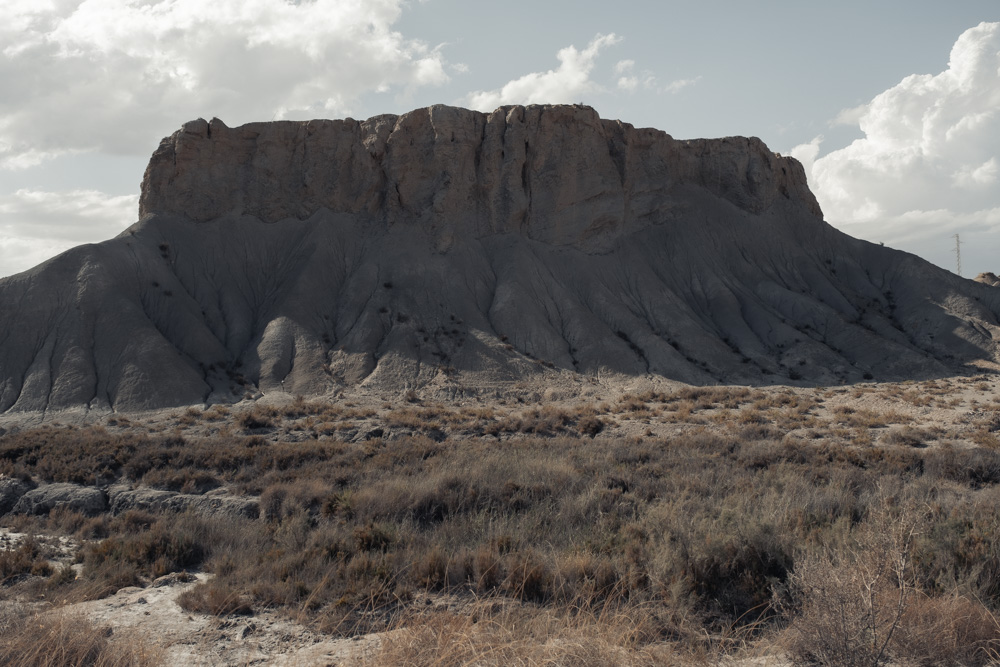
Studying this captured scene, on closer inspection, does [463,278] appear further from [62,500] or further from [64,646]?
[64,646]

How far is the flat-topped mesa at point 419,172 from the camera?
42594 millimetres

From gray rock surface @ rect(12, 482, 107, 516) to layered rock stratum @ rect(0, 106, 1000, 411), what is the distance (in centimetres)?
1622

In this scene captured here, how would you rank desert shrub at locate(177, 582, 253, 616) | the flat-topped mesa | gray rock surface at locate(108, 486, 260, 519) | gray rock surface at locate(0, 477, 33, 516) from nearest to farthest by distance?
desert shrub at locate(177, 582, 253, 616) < gray rock surface at locate(108, 486, 260, 519) < gray rock surface at locate(0, 477, 33, 516) < the flat-topped mesa

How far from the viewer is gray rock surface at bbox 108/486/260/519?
11438mm

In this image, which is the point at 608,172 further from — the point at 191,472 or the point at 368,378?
the point at 191,472

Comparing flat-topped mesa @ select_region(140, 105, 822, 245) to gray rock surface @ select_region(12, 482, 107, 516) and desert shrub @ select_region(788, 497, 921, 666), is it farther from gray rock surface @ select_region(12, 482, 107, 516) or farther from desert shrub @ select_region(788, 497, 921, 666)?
desert shrub @ select_region(788, 497, 921, 666)

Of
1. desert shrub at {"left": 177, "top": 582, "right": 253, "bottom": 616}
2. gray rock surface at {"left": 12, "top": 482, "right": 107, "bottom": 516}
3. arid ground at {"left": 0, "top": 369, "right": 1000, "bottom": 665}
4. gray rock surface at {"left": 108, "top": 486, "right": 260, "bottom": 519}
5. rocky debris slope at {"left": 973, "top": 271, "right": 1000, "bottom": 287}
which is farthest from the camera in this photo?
rocky debris slope at {"left": 973, "top": 271, "right": 1000, "bottom": 287}

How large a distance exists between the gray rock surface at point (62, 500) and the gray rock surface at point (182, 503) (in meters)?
0.26

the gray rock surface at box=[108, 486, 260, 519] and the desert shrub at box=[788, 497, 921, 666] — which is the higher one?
the desert shrub at box=[788, 497, 921, 666]

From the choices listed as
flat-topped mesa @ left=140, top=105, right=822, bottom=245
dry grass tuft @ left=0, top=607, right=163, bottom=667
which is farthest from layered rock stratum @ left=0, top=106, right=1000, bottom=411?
dry grass tuft @ left=0, top=607, right=163, bottom=667

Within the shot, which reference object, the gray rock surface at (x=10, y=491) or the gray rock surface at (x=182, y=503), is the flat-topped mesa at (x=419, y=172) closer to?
the gray rock surface at (x=10, y=491)

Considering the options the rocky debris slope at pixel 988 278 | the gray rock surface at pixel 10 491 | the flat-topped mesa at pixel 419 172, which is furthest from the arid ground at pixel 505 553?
the rocky debris slope at pixel 988 278

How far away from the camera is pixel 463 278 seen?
41000 mm

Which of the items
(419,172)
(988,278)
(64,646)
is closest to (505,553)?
(64,646)
